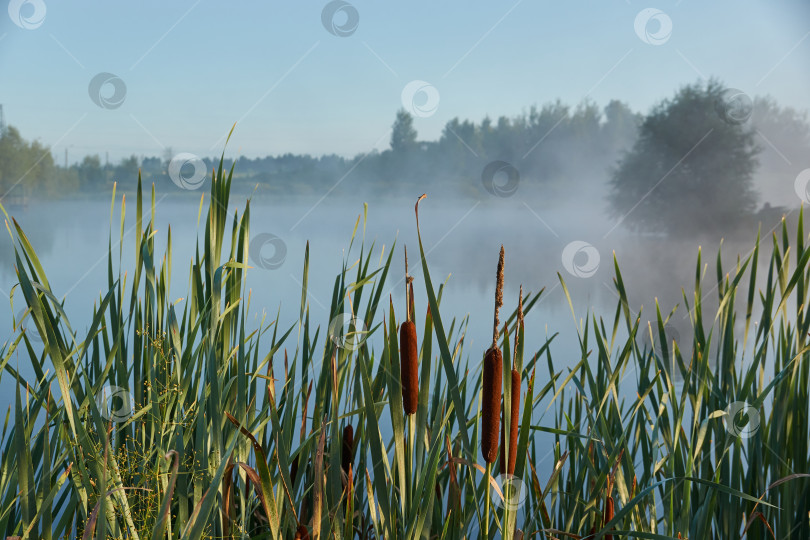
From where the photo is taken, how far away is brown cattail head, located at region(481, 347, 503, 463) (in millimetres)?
406

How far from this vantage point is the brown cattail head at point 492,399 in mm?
406

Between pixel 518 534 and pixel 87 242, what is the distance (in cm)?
619

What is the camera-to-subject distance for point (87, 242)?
5.74m

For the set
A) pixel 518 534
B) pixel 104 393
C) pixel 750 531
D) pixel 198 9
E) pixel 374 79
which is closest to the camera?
pixel 518 534

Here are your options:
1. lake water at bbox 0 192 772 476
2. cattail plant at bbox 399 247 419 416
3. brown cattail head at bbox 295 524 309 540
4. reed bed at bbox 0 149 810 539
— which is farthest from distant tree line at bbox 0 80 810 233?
cattail plant at bbox 399 247 419 416

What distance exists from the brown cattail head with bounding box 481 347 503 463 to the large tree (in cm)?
983

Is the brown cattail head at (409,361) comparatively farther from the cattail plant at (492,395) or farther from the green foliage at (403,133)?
the green foliage at (403,133)

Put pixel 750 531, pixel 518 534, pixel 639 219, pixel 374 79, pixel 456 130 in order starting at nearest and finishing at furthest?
1. pixel 518 534
2. pixel 750 531
3. pixel 374 79
4. pixel 456 130
5. pixel 639 219

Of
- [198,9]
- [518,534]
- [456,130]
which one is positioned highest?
[198,9]

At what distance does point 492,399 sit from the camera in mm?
408

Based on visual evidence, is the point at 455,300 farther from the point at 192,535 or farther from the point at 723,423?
the point at 192,535

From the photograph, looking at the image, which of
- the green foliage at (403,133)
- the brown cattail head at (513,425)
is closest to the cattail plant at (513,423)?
the brown cattail head at (513,425)

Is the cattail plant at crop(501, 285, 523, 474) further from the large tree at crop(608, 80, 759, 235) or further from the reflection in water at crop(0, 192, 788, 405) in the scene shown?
the large tree at crop(608, 80, 759, 235)

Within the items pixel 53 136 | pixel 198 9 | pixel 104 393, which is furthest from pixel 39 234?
pixel 104 393
